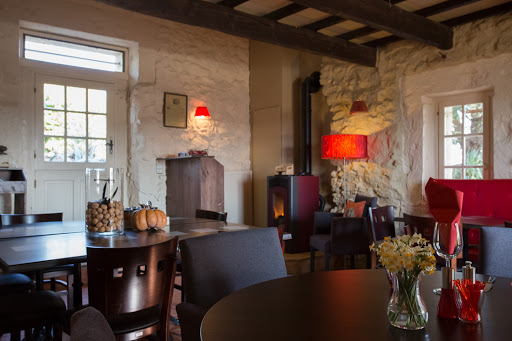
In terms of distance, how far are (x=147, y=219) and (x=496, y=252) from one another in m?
1.82

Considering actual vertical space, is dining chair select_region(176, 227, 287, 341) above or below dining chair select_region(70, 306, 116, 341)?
below

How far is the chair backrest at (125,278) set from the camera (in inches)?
68.0

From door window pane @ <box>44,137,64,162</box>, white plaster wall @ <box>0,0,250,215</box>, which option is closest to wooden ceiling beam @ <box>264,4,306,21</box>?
white plaster wall @ <box>0,0,250,215</box>

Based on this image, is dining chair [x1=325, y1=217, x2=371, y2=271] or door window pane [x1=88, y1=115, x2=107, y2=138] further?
door window pane [x1=88, y1=115, x2=107, y2=138]

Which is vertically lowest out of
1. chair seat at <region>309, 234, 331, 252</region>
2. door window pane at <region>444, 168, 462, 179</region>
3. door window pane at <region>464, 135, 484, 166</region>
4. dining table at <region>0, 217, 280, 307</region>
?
chair seat at <region>309, 234, 331, 252</region>

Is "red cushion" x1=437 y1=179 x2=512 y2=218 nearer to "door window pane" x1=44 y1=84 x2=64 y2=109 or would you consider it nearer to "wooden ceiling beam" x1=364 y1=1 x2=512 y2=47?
"wooden ceiling beam" x1=364 y1=1 x2=512 y2=47

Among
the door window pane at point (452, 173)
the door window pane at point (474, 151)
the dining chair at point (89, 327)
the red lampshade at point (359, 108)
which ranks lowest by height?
the dining chair at point (89, 327)

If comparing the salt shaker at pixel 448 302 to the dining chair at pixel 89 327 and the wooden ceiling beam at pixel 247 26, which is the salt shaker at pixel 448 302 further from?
the wooden ceiling beam at pixel 247 26

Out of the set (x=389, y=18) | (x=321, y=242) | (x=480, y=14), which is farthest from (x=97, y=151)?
(x=480, y=14)

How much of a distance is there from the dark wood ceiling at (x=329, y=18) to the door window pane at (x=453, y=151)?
1043mm

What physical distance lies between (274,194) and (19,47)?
11.5ft

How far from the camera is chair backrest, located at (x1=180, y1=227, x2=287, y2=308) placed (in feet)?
4.96

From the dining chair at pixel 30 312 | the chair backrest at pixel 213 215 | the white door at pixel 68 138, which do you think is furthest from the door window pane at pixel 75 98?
the dining chair at pixel 30 312

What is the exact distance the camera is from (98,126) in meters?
5.64
